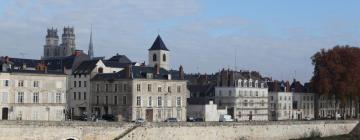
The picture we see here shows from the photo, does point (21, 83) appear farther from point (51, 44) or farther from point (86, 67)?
point (51, 44)

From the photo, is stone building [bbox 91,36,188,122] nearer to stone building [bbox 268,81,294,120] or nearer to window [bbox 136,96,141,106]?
window [bbox 136,96,141,106]

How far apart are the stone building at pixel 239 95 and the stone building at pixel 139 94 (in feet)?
36.5

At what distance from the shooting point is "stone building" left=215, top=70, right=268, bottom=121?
7875 cm

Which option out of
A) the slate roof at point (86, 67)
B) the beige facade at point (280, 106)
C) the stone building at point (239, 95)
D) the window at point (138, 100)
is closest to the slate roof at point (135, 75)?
the slate roof at point (86, 67)

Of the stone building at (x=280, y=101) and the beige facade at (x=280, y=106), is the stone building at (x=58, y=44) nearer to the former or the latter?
the stone building at (x=280, y=101)

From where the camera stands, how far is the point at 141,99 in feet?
213

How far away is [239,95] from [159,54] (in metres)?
11.1

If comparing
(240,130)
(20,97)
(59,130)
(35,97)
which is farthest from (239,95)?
(59,130)

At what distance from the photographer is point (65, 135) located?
44344mm

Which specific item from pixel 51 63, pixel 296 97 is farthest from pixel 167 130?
pixel 296 97

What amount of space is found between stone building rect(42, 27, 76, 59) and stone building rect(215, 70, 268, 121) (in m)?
70.6

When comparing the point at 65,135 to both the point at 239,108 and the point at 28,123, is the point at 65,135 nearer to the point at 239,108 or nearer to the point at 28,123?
the point at 28,123

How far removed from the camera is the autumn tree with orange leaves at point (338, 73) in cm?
7494

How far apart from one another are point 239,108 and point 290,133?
645 inches
